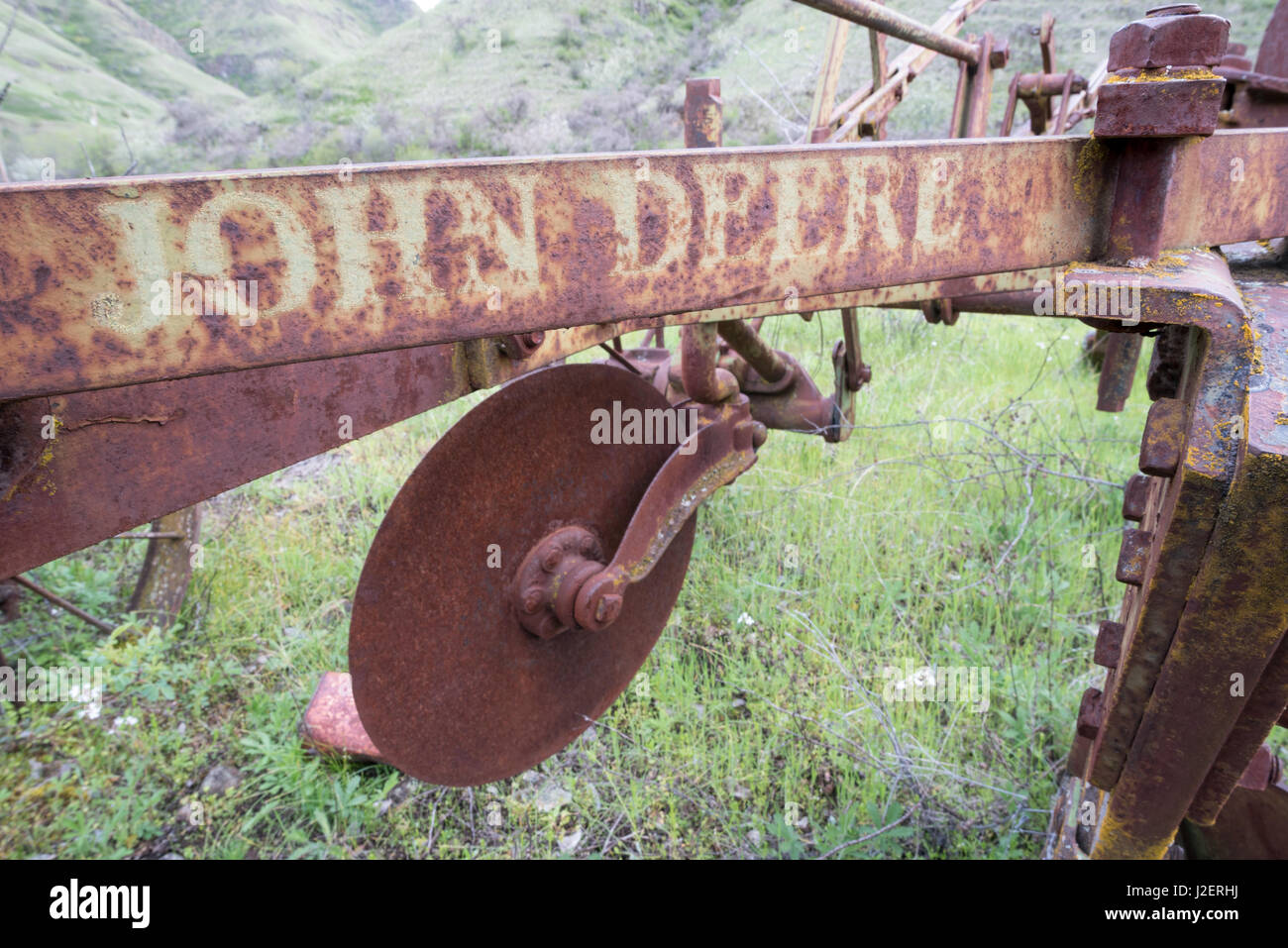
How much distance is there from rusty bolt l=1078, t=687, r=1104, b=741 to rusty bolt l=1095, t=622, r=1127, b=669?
90 mm

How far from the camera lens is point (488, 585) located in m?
1.75

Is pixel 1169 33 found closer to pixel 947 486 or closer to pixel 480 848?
pixel 480 848

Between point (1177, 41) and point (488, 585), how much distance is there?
5.04 ft

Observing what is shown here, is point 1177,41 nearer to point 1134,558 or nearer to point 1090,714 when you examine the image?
point 1134,558

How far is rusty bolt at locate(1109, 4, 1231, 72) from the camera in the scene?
3.02ft

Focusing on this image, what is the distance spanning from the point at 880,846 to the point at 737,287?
5.31 feet

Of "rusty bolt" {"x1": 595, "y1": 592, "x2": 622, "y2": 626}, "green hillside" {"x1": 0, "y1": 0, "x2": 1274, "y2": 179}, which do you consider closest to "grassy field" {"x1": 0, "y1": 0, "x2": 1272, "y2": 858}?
"rusty bolt" {"x1": 595, "y1": 592, "x2": 622, "y2": 626}

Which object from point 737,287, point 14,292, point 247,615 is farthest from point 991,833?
point 247,615

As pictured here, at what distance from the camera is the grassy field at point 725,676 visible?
1981mm

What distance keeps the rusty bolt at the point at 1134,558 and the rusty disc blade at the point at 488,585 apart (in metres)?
1.13

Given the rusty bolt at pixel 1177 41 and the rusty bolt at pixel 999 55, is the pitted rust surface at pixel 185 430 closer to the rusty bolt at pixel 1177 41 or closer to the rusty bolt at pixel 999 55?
the rusty bolt at pixel 1177 41

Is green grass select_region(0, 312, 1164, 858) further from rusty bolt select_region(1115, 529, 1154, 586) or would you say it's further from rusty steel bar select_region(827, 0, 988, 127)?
rusty steel bar select_region(827, 0, 988, 127)

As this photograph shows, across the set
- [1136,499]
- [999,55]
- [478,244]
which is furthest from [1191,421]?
[999,55]

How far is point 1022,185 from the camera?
36.9 inches
